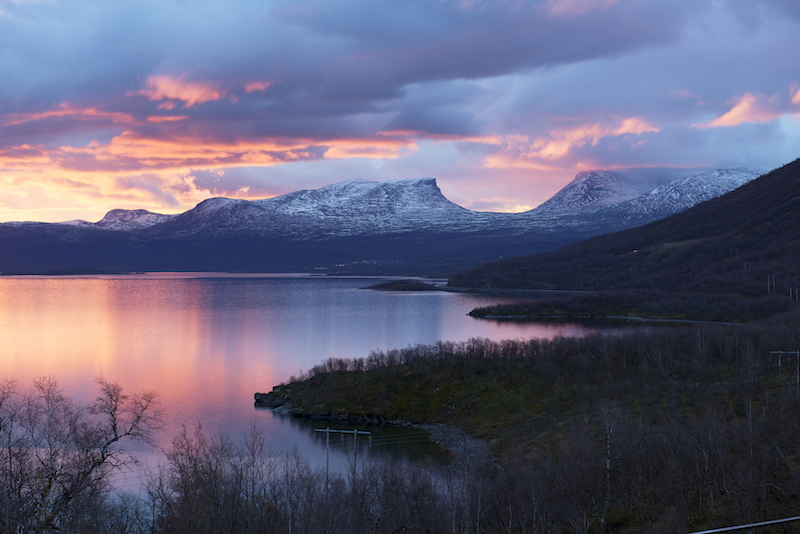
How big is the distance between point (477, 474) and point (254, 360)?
52.0m

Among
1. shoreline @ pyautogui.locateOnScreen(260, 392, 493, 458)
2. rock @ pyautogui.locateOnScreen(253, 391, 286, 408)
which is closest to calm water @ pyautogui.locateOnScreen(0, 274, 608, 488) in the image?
rock @ pyautogui.locateOnScreen(253, 391, 286, 408)

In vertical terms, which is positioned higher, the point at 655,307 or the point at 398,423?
the point at 655,307

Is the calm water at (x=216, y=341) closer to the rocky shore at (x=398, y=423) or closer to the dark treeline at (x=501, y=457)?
the rocky shore at (x=398, y=423)

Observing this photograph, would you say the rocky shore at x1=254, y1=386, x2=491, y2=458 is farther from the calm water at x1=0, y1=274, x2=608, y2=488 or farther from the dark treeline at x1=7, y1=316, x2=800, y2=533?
the calm water at x1=0, y1=274, x2=608, y2=488

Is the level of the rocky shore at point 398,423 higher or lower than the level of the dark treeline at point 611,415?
lower

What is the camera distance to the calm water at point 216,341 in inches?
2351

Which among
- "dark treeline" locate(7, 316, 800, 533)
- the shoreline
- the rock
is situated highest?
"dark treeline" locate(7, 316, 800, 533)

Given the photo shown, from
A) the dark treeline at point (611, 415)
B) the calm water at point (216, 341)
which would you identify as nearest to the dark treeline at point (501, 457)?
the dark treeline at point (611, 415)

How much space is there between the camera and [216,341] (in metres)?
101

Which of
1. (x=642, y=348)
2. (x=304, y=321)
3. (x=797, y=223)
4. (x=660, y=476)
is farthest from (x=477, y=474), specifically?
(x=797, y=223)

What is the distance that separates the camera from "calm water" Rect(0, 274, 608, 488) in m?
59.7

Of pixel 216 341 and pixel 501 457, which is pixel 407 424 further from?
pixel 216 341

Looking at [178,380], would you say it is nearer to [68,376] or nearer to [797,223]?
[68,376]

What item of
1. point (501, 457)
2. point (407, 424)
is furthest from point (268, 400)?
point (501, 457)
